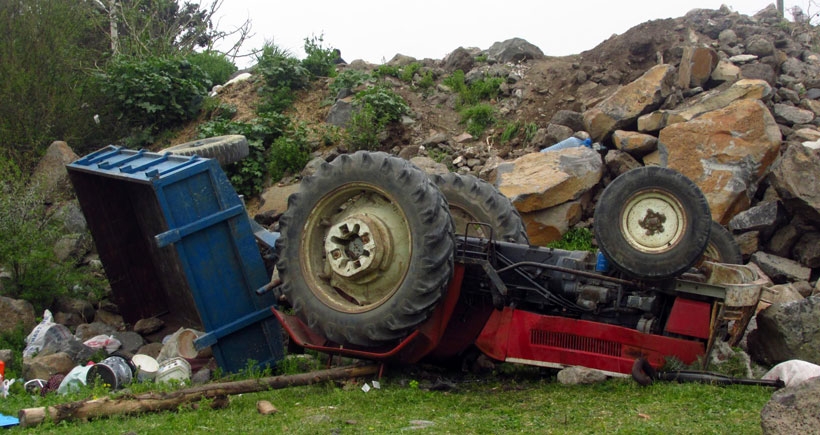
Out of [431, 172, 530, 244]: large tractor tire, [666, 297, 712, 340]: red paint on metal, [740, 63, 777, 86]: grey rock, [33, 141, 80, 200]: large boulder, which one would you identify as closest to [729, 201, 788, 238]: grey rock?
[431, 172, 530, 244]: large tractor tire

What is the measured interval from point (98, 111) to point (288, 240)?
893 centimetres

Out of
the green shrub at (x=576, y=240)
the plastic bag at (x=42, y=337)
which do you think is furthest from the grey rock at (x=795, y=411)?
the plastic bag at (x=42, y=337)

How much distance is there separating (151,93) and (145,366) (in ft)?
26.1

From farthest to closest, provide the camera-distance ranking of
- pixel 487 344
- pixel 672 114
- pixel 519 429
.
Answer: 1. pixel 672 114
2. pixel 487 344
3. pixel 519 429

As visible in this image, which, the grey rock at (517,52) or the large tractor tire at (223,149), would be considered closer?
the large tractor tire at (223,149)

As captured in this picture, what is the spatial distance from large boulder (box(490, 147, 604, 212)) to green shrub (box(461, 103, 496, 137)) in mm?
2492

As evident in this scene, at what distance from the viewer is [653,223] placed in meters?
5.18

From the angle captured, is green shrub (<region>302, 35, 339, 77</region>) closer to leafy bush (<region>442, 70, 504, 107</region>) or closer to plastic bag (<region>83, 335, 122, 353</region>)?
leafy bush (<region>442, 70, 504, 107</region>)

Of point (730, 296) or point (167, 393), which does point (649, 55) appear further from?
point (167, 393)

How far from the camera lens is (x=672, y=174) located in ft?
16.8

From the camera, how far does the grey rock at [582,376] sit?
532 cm

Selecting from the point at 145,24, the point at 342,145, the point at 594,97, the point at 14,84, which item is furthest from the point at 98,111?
the point at 594,97

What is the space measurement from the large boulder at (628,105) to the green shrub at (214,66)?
825cm

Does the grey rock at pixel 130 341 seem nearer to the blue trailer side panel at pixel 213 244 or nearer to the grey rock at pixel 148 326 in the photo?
the grey rock at pixel 148 326
